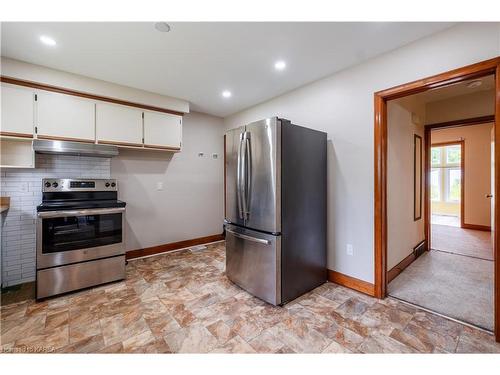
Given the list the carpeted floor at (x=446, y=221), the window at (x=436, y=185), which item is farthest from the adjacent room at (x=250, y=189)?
the window at (x=436, y=185)

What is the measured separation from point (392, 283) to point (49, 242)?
13.0 feet

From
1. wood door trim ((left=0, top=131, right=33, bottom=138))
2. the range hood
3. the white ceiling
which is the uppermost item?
the white ceiling

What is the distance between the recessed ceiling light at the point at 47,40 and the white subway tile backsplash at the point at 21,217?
1.40 metres

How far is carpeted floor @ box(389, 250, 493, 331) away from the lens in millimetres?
2117

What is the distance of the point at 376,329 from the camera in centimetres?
186

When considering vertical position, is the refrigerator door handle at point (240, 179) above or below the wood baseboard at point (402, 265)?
above

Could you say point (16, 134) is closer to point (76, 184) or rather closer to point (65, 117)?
point (65, 117)

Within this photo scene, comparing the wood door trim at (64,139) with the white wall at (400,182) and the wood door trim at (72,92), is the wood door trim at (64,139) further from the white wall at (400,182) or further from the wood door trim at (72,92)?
the white wall at (400,182)

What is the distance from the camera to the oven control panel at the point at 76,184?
2654 mm

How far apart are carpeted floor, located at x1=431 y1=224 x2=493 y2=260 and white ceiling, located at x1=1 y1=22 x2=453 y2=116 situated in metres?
3.77

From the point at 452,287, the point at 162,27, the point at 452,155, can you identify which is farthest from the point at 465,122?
the point at 452,155

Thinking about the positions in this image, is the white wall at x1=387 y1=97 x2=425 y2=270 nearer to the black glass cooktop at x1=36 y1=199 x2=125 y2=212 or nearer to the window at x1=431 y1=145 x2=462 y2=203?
the black glass cooktop at x1=36 y1=199 x2=125 y2=212

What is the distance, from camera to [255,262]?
7.85 feet

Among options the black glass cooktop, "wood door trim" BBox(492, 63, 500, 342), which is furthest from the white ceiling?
the black glass cooktop
